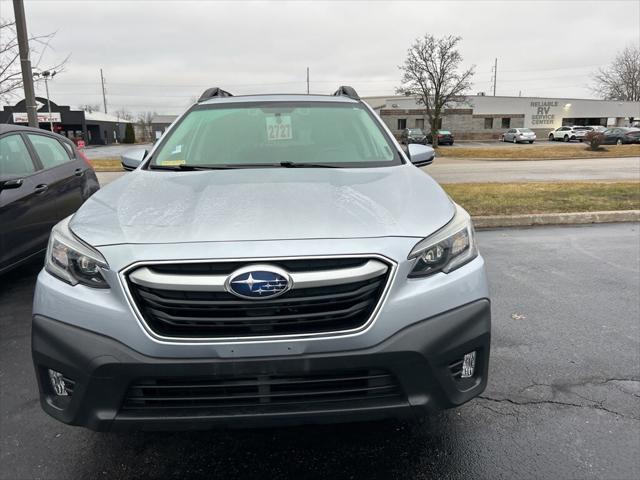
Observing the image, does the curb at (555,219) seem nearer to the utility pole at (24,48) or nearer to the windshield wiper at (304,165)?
the windshield wiper at (304,165)

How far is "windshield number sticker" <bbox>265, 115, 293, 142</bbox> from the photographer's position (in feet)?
11.1

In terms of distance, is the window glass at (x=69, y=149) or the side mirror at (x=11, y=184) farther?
the window glass at (x=69, y=149)

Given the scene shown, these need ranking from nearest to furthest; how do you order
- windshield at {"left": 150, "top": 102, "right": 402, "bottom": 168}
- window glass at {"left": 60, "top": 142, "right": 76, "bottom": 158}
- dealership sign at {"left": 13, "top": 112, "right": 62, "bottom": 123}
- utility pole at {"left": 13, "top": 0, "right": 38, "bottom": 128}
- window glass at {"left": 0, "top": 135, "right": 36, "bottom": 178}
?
windshield at {"left": 150, "top": 102, "right": 402, "bottom": 168}, window glass at {"left": 0, "top": 135, "right": 36, "bottom": 178}, window glass at {"left": 60, "top": 142, "right": 76, "bottom": 158}, utility pole at {"left": 13, "top": 0, "right": 38, "bottom": 128}, dealership sign at {"left": 13, "top": 112, "right": 62, "bottom": 123}

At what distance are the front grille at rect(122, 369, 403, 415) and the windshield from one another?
1474mm

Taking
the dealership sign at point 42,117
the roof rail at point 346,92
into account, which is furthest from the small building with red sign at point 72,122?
the roof rail at point 346,92

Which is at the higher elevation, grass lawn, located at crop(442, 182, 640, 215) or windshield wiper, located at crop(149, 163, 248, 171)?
windshield wiper, located at crop(149, 163, 248, 171)

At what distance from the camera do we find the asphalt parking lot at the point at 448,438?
228 centimetres

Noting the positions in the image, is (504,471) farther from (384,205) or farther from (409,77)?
(409,77)

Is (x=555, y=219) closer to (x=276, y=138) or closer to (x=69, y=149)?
(x=276, y=138)

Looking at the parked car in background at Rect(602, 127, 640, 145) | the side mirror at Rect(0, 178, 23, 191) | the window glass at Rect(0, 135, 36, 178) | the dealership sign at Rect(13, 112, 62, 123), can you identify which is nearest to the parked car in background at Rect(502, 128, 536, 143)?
the parked car in background at Rect(602, 127, 640, 145)

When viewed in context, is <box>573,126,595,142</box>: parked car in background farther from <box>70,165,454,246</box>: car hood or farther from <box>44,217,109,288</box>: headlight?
<box>44,217,109,288</box>: headlight

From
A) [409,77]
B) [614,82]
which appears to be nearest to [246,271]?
[409,77]

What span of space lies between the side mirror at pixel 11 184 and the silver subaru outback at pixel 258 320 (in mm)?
2737

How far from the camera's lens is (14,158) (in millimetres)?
4879
